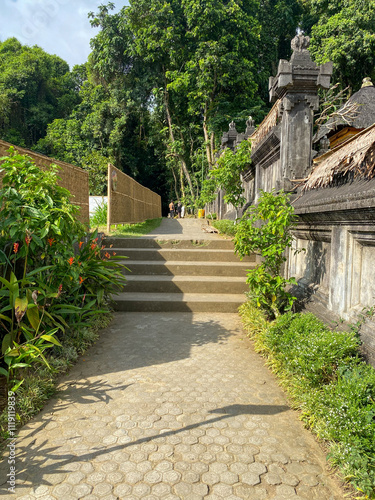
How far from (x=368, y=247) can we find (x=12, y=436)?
3.08 meters

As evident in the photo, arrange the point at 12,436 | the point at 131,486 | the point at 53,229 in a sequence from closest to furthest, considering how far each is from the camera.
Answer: the point at 131,486 → the point at 12,436 → the point at 53,229

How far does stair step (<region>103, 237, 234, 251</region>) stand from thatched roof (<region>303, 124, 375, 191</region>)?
11.2 feet

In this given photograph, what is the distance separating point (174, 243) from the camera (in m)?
7.26

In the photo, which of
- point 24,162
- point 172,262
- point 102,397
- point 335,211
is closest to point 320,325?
point 335,211

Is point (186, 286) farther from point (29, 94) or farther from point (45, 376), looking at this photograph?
point (29, 94)

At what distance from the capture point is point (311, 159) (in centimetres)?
521

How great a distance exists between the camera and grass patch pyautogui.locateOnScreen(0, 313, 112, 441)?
8.50 ft

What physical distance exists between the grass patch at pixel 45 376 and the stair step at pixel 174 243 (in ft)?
9.71

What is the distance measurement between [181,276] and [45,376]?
3.55m

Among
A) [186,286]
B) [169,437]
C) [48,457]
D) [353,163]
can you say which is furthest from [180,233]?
[48,457]

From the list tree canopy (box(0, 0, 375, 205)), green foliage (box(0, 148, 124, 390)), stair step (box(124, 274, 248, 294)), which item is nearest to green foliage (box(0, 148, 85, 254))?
green foliage (box(0, 148, 124, 390))

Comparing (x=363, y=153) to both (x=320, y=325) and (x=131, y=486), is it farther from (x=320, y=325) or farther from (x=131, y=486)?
(x=131, y=486)

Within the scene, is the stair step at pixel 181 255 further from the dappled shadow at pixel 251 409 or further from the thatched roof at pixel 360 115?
the dappled shadow at pixel 251 409

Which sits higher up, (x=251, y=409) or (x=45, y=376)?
(x=45, y=376)
